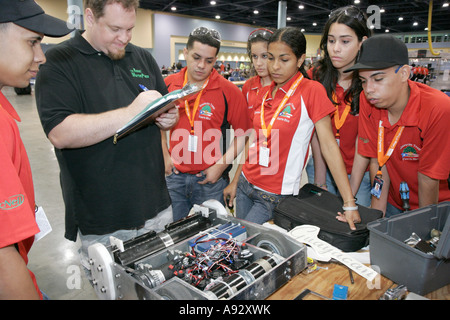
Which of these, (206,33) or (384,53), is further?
(206,33)

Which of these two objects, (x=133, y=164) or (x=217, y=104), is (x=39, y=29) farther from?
(x=217, y=104)

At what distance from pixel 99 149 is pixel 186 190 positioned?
882mm

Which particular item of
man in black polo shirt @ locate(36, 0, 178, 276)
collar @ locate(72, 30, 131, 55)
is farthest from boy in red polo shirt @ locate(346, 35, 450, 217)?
collar @ locate(72, 30, 131, 55)

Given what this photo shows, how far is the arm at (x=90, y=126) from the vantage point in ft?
3.94

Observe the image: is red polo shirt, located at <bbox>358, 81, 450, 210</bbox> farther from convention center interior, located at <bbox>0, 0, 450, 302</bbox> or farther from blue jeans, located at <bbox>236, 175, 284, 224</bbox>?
blue jeans, located at <bbox>236, 175, 284, 224</bbox>

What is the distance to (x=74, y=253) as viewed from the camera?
2.91 meters

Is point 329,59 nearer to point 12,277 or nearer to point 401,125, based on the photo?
point 401,125

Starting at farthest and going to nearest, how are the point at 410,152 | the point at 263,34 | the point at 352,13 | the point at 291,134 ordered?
1. the point at 263,34
2. the point at 352,13
3. the point at 291,134
4. the point at 410,152

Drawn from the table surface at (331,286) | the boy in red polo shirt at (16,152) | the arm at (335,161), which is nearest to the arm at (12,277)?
the boy in red polo shirt at (16,152)

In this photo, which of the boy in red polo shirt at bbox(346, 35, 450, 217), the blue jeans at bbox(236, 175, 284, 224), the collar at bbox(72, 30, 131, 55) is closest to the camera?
the collar at bbox(72, 30, 131, 55)

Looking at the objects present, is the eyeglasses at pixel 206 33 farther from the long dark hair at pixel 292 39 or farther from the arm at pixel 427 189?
the arm at pixel 427 189

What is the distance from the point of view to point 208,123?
2121 millimetres

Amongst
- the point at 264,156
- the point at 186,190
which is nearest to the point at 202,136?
the point at 186,190

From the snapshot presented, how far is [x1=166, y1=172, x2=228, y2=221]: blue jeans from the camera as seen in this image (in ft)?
7.04
